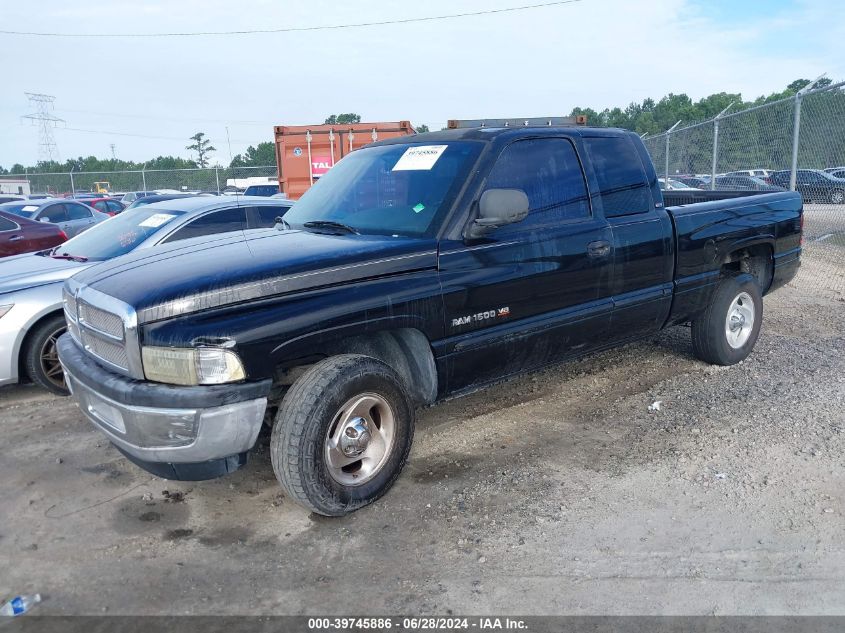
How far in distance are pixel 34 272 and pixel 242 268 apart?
3176 mm

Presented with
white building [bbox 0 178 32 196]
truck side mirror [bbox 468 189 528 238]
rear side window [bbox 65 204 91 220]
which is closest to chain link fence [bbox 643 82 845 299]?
truck side mirror [bbox 468 189 528 238]

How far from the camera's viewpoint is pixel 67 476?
12.8ft

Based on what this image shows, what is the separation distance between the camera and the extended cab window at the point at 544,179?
3.87 m

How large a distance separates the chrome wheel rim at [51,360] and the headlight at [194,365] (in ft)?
9.07

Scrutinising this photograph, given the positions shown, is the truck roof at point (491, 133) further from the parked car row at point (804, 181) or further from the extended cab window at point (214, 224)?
the parked car row at point (804, 181)

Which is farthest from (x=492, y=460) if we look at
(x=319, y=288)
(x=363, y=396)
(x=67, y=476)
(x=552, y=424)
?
(x=67, y=476)

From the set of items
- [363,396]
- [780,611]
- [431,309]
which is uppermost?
[431,309]

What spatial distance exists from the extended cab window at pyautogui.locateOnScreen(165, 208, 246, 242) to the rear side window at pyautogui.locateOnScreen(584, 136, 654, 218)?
11.3ft

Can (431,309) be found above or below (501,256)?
below

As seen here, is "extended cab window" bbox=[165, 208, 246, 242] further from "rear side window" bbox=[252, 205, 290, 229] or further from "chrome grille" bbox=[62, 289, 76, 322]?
"chrome grille" bbox=[62, 289, 76, 322]

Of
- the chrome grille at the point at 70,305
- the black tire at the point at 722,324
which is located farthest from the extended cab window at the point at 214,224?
the black tire at the point at 722,324

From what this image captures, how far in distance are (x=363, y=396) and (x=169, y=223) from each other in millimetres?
3427

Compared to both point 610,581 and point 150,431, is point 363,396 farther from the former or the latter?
point 610,581

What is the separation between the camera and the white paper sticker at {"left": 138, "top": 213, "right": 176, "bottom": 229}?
587cm
